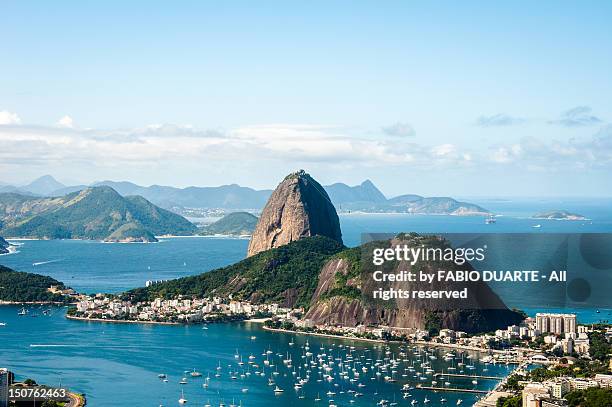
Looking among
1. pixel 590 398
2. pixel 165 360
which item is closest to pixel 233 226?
pixel 165 360

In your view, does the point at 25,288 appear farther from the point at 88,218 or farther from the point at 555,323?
the point at 88,218

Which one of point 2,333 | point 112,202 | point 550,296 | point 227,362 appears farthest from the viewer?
point 112,202

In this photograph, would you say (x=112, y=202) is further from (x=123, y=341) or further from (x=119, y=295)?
(x=123, y=341)

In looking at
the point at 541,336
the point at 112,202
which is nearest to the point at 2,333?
the point at 541,336

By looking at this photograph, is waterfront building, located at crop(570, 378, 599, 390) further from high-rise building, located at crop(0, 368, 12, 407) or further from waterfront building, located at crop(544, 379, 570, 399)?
high-rise building, located at crop(0, 368, 12, 407)

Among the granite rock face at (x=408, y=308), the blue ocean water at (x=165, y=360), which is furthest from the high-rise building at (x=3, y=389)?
the granite rock face at (x=408, y=308)

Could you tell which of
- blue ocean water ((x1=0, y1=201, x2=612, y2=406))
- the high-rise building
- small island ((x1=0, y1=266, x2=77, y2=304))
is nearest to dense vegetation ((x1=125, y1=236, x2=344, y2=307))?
small island ((x1=0, y1=266, x2=77, y2=304))

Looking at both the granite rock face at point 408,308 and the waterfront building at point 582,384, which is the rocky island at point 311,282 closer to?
the granite rock face at point 408,308
